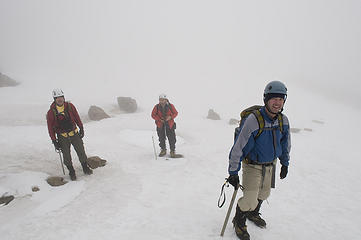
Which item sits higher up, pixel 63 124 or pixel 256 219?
pixel 63 124

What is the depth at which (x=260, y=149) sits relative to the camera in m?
3.72

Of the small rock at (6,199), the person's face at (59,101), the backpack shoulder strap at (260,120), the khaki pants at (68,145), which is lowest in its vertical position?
the small rock at (6,199)

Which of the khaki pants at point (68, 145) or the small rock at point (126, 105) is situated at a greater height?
the khaki pants at point (68, 145)

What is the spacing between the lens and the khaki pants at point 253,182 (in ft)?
12.8

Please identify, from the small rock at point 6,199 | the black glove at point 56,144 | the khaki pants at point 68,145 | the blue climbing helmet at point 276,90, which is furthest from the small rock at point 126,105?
the blue climbing helmet at point 276,90

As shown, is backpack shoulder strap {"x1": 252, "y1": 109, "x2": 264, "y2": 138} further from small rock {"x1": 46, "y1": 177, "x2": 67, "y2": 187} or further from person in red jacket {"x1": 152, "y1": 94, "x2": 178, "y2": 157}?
small rock {"x1": 46, "y1": 177, "x2": 67, "y2": 187}

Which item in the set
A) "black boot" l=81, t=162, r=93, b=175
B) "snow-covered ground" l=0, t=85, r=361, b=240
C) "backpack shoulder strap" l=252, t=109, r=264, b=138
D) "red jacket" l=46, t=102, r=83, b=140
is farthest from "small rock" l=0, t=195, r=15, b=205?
"backpack shoulder strap" l=252, t=109, r=264, b=138

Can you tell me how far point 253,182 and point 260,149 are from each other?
70 cm

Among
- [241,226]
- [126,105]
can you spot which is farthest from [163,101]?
[126,105]

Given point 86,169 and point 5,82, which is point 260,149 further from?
point 5,82

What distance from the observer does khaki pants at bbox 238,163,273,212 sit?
12.8ft

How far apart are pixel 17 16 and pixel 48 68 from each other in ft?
229

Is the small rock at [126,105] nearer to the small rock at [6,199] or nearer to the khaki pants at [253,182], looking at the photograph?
the small rock at [6,199]

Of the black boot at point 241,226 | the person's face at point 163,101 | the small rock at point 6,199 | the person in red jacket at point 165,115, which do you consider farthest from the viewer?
the person in red jacket at point 165,115
